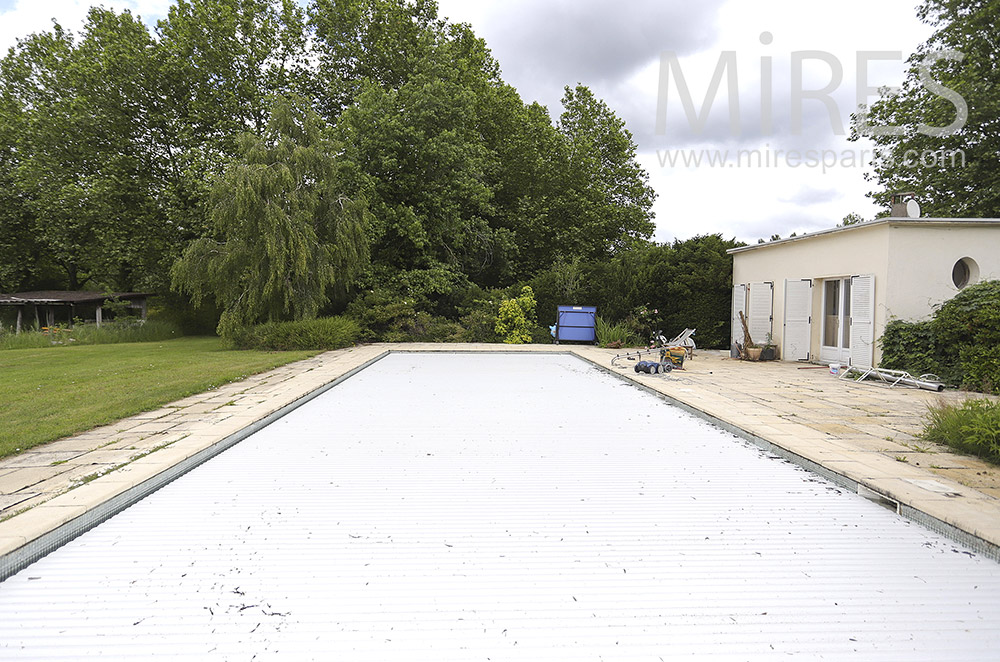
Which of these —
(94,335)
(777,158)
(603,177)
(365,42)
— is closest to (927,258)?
(777,158)

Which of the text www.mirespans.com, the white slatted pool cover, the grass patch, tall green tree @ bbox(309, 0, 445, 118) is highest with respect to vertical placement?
tall green tree @ bbox(309, 0, 445, 118)

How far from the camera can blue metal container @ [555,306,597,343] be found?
673 inches

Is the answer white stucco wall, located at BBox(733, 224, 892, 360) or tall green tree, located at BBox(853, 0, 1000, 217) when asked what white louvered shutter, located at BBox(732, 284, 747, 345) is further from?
tall green tree, located at BBox(853, 0, 1000, 217)

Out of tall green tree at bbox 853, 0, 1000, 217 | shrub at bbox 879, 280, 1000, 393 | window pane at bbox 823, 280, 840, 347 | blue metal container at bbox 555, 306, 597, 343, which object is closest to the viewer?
shrub at bbox 879, 280, 1000, 393

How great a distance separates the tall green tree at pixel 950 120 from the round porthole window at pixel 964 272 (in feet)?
25.8

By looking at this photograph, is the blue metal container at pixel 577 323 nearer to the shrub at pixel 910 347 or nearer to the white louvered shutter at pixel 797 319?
the white louvered shutter at pixel 797 319

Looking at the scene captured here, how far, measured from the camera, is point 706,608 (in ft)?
7.44

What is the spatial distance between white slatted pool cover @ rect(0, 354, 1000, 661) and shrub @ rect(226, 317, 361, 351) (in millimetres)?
10117

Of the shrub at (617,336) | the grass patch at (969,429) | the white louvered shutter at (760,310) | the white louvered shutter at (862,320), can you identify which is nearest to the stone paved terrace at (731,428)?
the grass patch at (969,429)

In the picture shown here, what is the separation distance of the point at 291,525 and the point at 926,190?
2061 cm

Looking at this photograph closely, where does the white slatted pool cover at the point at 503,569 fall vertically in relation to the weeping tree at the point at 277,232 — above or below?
below

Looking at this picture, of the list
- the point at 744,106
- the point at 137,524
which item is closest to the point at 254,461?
the point at 137,524

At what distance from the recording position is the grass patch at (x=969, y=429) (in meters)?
4.17

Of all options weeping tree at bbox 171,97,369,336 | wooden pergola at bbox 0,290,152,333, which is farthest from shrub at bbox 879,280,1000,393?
wooden pergola at bbox 0,290,152,333
